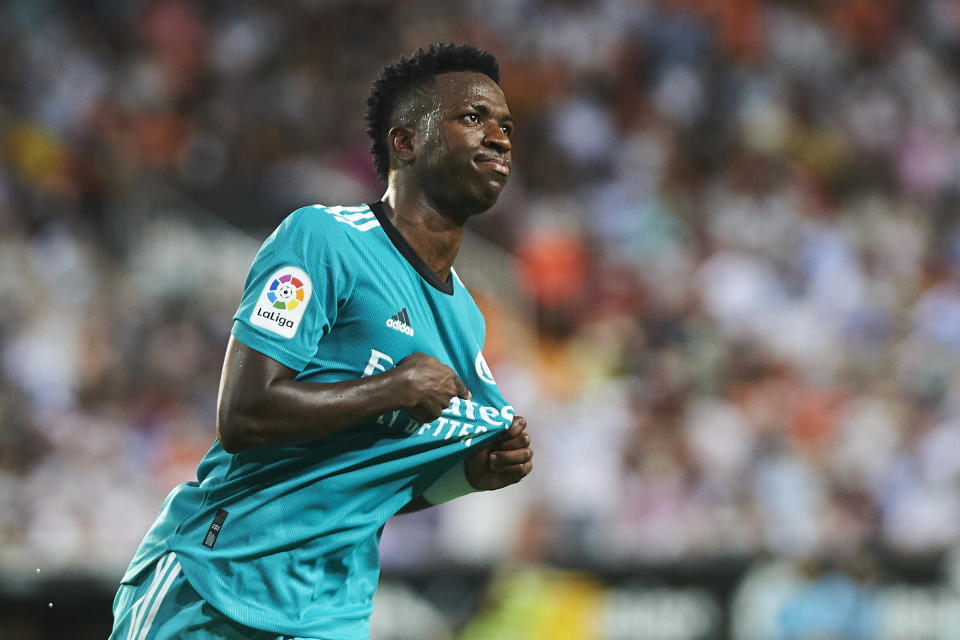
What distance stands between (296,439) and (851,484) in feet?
22.6

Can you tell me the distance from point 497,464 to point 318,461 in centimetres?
58

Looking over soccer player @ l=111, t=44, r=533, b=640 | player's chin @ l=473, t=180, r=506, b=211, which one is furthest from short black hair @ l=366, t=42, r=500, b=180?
player's chin @ l=473, t=180, r=506, b=211

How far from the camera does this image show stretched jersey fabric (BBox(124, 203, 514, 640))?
2992mm

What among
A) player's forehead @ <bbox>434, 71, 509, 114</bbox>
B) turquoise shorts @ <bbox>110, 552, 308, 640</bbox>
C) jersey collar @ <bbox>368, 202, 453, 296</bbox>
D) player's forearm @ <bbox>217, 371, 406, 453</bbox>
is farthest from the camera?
player's forehead @ <bbox>434, 71, 509, 114</bbox>

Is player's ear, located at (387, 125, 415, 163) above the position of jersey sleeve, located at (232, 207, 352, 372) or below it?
above

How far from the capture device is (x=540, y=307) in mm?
10422

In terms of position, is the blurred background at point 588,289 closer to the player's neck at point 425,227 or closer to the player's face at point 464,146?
the player's neck at point 425,227

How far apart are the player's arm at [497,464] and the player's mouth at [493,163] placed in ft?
2.26

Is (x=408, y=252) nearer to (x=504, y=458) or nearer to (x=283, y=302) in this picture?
(x=283, y=302)

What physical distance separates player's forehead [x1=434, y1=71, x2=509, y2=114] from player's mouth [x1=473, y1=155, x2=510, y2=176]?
15 centimetres

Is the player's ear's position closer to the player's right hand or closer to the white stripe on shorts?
the player's right hand

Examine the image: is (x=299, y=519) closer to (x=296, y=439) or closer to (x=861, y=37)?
(x=296, y=439)

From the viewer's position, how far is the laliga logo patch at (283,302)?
9.61ft

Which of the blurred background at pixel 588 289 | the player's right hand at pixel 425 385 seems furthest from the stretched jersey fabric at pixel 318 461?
the blurred background at pixel 588 289
